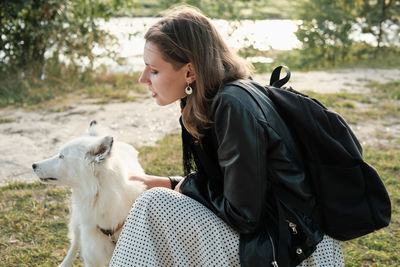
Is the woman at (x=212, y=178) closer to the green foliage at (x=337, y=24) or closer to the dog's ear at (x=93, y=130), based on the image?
the dog's ear at (x=93, y=130)

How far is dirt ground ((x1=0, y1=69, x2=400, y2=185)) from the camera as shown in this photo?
474 centimetres

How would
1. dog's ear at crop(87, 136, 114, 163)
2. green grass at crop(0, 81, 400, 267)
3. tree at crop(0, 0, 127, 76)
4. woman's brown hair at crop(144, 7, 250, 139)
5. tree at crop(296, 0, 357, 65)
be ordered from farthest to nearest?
tree at crop(296, 0, 357, 65), tree at crop(0, 0, 127, 76), green grass at crop(0, 81, 400, 267), dog's ear at crop(87, 136, 114, 163), woman's brown hair at crop(144, 7, 250, 139)

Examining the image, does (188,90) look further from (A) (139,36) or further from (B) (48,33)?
(A) (139,36)

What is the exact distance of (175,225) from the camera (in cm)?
215

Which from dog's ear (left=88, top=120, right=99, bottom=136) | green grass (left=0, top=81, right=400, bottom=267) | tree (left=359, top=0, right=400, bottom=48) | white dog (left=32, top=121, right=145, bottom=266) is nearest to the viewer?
white dog (left=32, top=121, right=145, bottom=266)

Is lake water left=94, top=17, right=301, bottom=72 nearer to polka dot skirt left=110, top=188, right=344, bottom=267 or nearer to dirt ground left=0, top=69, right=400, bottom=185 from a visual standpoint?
dirt ground left=0, top=69, right=400, bottom=185

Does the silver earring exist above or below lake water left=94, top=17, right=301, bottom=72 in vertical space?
above

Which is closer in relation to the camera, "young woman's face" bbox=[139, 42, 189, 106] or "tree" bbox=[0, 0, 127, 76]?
"young woman's face" bbox=[139, 42, 189, 106]

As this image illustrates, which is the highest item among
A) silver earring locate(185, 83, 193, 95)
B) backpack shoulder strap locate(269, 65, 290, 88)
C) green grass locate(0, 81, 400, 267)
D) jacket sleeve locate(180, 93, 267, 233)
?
backpack shoulder strap locate(269, 65, 290, 88)

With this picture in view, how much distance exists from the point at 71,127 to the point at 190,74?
3454 millimetres

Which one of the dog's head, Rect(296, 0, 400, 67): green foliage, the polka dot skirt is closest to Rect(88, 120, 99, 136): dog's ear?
the dog's head

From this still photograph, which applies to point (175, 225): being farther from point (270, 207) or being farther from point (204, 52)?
point (204, 52)

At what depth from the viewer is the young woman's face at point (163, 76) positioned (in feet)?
7.85

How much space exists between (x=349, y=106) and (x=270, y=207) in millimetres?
4464
